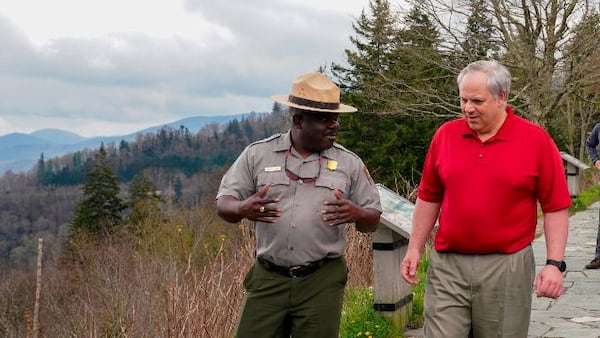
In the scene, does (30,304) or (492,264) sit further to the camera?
(30,304)

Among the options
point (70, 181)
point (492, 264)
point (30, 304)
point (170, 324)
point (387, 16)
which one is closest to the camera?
point (492, 264)

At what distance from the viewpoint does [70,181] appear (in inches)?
5753

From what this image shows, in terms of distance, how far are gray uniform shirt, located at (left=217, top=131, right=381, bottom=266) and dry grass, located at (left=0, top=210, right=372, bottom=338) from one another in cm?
218

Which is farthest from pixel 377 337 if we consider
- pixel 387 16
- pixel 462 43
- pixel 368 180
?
pixel 387 16

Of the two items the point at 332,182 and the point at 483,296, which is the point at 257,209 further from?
the point at 483,296

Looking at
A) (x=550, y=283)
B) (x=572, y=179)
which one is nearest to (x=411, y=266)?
(x=550, y=283)

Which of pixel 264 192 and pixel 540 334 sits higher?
pixel 264 192

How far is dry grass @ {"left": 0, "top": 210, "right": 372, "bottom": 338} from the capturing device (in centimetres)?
766

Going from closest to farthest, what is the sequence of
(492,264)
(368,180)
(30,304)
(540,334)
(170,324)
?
(492,264), (368,180), (170,324), (540,334), (30,304)

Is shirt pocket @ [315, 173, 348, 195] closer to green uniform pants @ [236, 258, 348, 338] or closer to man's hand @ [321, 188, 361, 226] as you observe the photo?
man's hand @ [321, 188, 361, 226]

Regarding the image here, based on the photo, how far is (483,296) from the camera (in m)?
3.35

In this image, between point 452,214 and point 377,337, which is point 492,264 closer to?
point 452,214

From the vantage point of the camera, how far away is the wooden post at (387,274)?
18.3ft

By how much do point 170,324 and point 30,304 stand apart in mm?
53623
